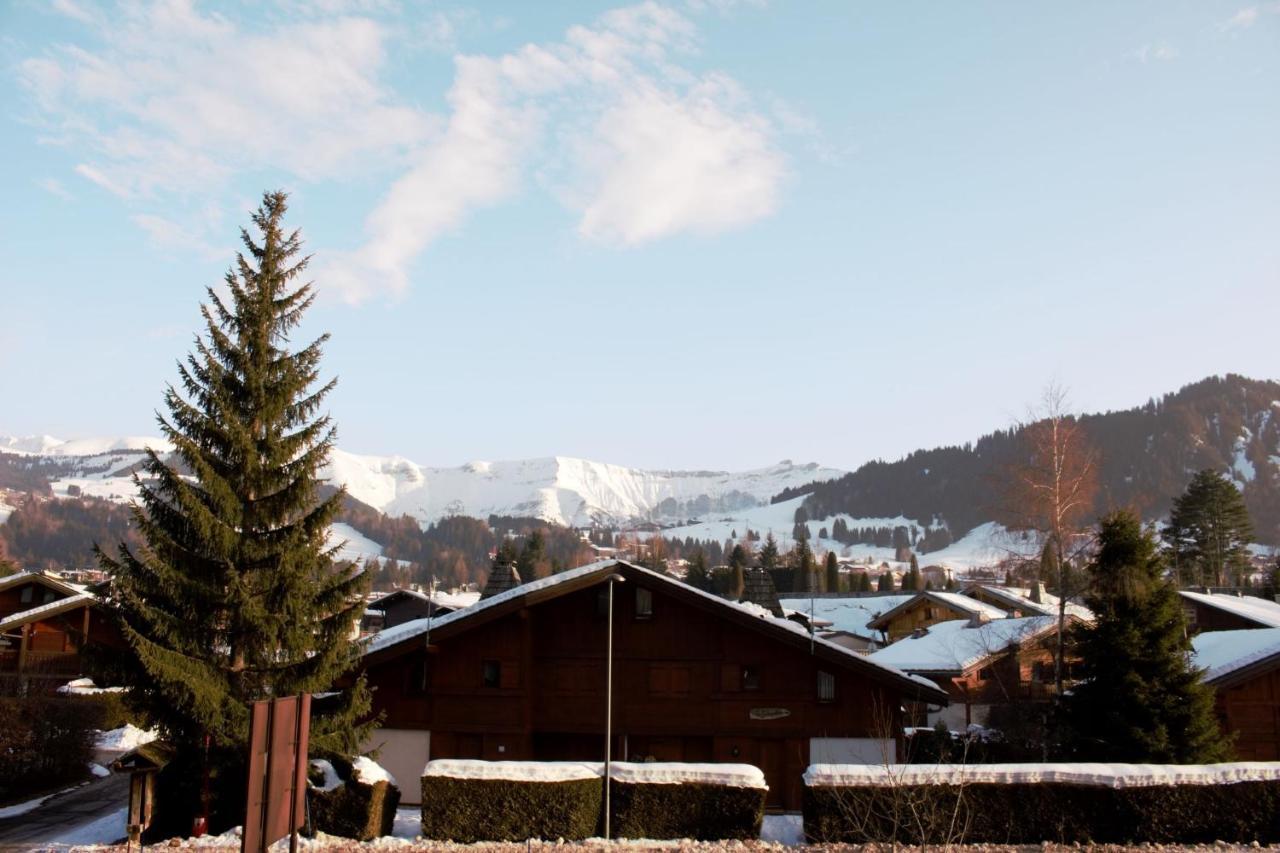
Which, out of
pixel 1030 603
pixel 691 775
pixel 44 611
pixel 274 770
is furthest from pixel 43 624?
pixel 1030 603

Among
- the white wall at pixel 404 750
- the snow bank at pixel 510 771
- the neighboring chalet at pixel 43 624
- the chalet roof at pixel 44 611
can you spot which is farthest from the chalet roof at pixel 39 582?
the snow bank at pixel 510 771

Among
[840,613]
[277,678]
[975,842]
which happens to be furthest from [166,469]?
[840,613]

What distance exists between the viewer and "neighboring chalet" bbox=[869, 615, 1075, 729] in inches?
1658

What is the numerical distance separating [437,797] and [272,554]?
6.75 metres

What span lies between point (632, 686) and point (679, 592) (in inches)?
131

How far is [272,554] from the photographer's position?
22953 millimetres

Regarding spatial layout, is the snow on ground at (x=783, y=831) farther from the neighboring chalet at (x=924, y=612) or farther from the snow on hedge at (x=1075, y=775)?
the neighboring chalet at (x=924, y=612)

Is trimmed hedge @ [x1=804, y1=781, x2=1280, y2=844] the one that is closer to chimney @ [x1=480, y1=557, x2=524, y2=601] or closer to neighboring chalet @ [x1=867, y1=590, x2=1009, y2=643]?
chimney @ [x1=480, y1=557, x2=524, y2=601]

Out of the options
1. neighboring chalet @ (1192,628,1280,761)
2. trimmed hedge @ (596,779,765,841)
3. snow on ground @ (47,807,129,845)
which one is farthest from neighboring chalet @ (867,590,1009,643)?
snow on ground @ (47,807,129,845)

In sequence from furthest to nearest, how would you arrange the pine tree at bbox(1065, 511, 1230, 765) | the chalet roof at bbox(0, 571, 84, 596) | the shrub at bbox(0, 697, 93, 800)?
the chalet roof at bbox(0, 571, 84, 596) < the shrub at bbox(0, 697, 93, 800) < the pine tree at bbox(1065, 511, 1230, 765)

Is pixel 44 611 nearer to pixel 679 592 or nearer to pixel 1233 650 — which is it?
pixel 679 592

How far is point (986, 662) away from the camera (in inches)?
1692

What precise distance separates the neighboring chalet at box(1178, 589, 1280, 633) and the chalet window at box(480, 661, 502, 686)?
89.8 feet

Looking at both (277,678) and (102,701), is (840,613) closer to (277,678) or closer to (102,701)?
(102,701)
